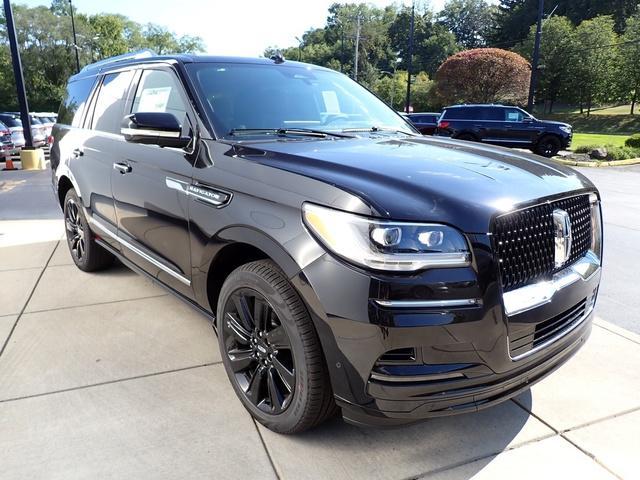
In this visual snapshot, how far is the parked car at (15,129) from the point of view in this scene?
1711 centimetres

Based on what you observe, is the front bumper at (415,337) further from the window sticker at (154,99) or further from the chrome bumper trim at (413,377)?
the window sticker at (154,99)

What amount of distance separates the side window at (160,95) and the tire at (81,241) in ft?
4.83

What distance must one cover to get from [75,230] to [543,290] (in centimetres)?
436

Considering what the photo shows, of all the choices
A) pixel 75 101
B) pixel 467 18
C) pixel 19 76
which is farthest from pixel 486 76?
pixel 467 18

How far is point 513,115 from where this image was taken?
1939cm

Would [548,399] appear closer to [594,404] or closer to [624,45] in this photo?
[594,404]

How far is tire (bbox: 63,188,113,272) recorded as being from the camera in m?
4.65

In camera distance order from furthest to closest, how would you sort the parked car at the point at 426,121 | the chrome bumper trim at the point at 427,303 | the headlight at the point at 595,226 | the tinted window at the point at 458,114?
1. the parked car at the point at 426,121
2. the tinted window at the point at 458,114
3. the headlight at the point at 595,226
4. the chrome bumper trim at the point at 427,303

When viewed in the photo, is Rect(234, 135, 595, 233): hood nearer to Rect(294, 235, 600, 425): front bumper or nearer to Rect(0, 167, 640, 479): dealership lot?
Rect(294, 235, 600, 425): front bumper

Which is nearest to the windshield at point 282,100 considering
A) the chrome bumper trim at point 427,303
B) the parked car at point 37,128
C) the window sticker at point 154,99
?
the window sticker at point 154,99

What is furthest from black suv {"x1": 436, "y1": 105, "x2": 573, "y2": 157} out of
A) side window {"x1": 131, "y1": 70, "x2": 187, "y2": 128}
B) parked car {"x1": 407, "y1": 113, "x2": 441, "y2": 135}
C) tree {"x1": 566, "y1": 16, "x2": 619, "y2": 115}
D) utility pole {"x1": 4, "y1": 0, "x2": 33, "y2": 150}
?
tree {"x1": 566, "y1": 16, "x2": 619, "y2": 115}

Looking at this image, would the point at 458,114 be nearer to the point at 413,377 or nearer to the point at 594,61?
the point at 413,377

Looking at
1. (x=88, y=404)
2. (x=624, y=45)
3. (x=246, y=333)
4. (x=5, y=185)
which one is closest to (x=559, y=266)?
(x=246, y=333)

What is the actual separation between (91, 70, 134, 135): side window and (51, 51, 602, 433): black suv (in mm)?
418
